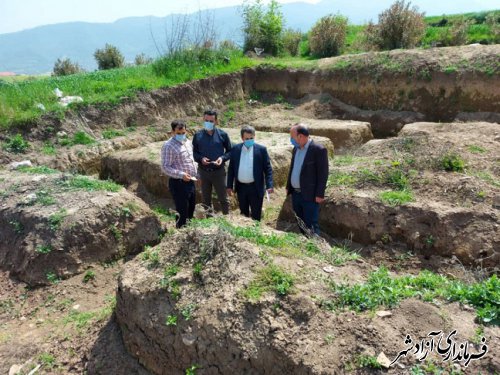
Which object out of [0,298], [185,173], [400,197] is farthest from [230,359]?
[400,197]

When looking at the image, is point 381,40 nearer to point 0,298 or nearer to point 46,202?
point 46,202

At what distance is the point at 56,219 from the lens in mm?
5715

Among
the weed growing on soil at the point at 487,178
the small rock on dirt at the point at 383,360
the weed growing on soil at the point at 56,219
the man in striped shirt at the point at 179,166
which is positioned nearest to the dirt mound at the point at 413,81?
the weed growing on soil at the point at 487,178

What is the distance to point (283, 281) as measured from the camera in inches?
146

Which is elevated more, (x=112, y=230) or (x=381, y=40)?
(x=381, y=40)

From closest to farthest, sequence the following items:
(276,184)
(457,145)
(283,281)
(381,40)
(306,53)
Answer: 1. (283,281)
2. (457,145)
3. (276,184)
4. (381,40)
5. (306,53)

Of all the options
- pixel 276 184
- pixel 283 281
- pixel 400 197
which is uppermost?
pixel 283 281

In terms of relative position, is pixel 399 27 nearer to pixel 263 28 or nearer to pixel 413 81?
pixel 413 81

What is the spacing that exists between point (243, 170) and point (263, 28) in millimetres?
13353

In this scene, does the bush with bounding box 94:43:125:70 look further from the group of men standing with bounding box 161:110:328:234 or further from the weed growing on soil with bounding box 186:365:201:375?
the weed growing on soil with bounding box 186:365:201:375

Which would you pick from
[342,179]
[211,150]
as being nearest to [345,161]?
[342,179]

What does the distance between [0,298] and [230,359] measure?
3.41 m

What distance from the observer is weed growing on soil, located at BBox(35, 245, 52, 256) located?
5.44m

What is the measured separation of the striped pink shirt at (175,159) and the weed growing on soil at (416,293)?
9.85 ft
